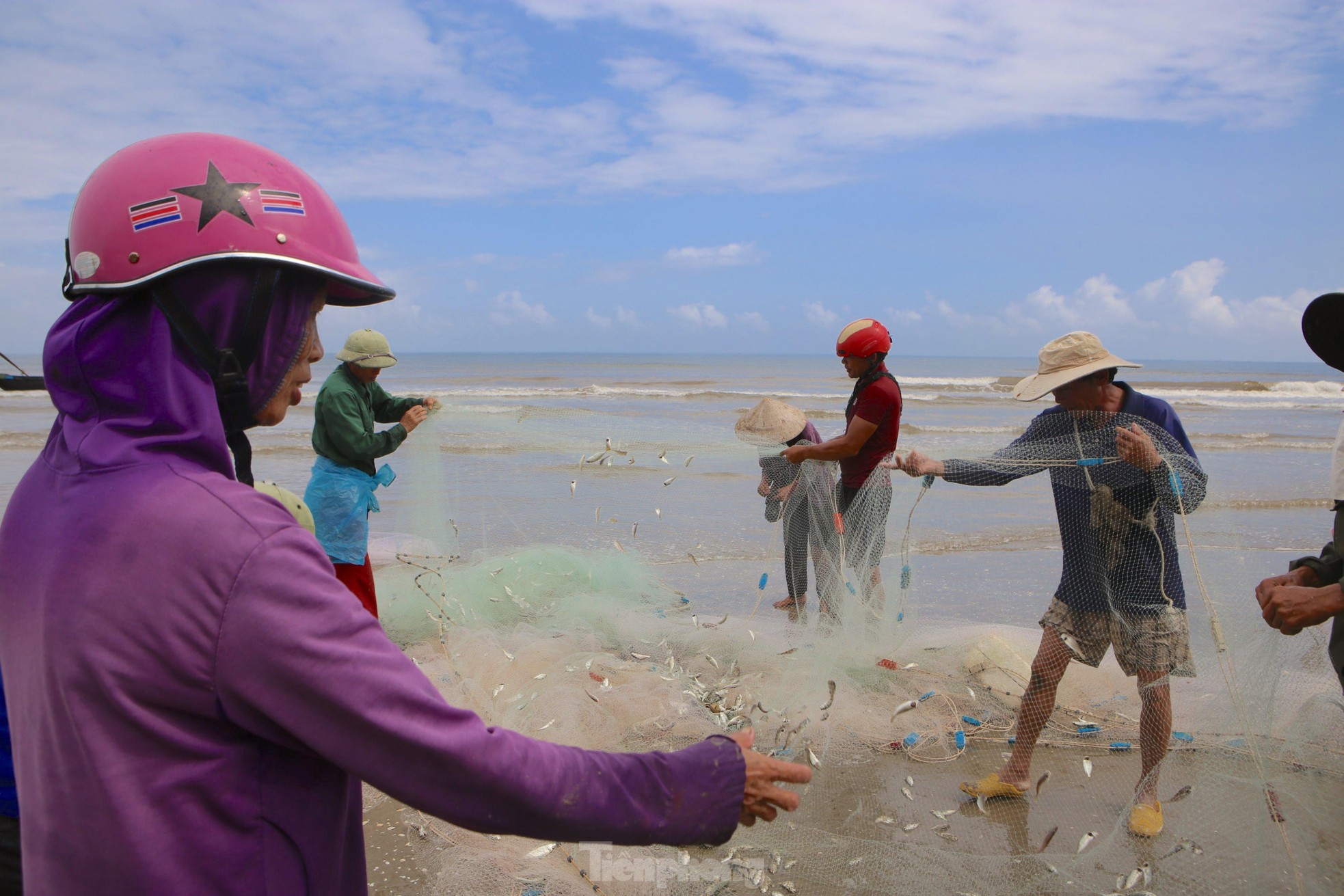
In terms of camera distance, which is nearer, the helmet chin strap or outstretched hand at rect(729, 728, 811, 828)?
the helmet chin strap

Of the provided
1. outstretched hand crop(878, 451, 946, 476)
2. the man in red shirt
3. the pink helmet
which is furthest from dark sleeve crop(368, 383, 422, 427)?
the pink helmet

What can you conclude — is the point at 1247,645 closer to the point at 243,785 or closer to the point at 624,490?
the point at 243,785

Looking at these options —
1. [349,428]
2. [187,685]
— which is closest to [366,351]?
[349,428]

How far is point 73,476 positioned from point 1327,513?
441 inches

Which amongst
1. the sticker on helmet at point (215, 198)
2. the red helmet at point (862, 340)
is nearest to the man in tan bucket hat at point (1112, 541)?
the red helmet at point (862, 340)

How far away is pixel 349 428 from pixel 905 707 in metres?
3.25

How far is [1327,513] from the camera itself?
9.20 m

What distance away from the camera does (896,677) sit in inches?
179

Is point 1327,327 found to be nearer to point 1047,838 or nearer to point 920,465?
point 920,465

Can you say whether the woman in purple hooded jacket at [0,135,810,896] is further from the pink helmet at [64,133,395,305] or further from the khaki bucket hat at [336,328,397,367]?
the khaki bucket hat at [336,328,397,367]

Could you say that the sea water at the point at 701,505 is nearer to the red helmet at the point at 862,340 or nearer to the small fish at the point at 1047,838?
the red helmet at the point at 862,340

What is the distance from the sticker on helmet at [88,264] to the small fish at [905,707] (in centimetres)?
356

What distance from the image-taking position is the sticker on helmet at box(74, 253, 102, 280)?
1131 mm

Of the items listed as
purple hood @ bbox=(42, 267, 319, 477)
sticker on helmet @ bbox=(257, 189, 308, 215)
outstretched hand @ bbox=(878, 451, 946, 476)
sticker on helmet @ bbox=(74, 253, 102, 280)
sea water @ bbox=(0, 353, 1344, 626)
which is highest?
sticker on helmet @ bbox=(257, 189, 308, 215)
